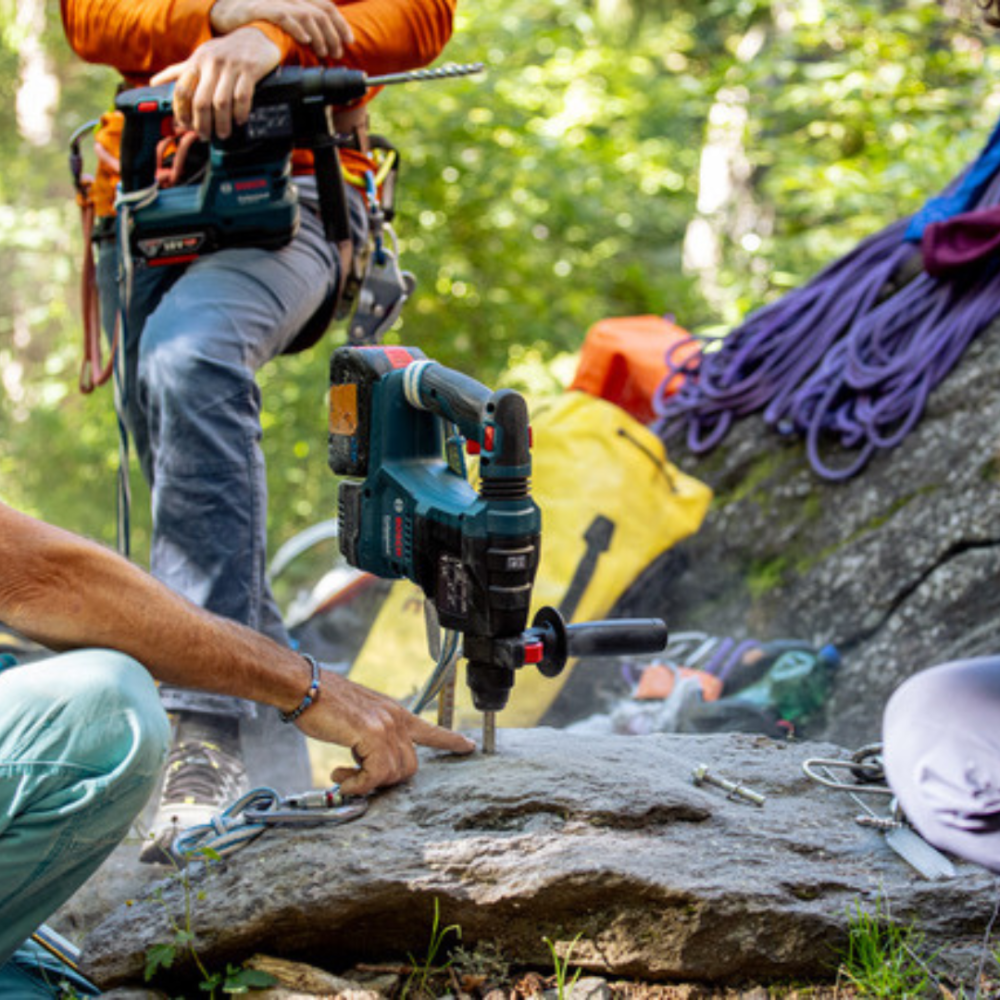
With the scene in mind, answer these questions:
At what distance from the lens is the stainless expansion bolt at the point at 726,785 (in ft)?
7.01

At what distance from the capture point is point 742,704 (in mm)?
3459

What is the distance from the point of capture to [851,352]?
4.21 meters

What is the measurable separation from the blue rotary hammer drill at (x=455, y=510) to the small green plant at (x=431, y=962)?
357 millimetres

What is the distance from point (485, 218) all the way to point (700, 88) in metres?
2.33

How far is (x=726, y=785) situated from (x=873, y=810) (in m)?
0.26

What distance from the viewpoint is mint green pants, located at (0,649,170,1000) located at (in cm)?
158

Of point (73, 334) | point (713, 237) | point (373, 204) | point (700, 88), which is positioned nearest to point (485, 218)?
point (700, 88)

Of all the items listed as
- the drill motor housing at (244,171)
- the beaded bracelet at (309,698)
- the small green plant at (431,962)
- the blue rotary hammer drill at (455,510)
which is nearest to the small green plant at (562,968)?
the small green plant at (431,962)

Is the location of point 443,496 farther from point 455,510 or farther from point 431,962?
point 431,962

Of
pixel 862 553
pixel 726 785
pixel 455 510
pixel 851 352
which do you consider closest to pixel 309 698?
pixel 455 510

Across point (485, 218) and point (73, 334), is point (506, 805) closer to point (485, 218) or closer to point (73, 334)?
point (485, 218)

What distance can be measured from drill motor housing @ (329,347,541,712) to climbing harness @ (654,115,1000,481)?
2302 mm

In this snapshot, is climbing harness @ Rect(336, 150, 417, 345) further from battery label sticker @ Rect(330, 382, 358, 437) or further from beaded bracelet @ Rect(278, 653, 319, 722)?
beaded bracelet @ Rect(278, 653, 319, 722)

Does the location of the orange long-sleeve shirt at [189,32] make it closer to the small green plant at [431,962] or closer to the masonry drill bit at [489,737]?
the masonry drill bit at [489,737]
